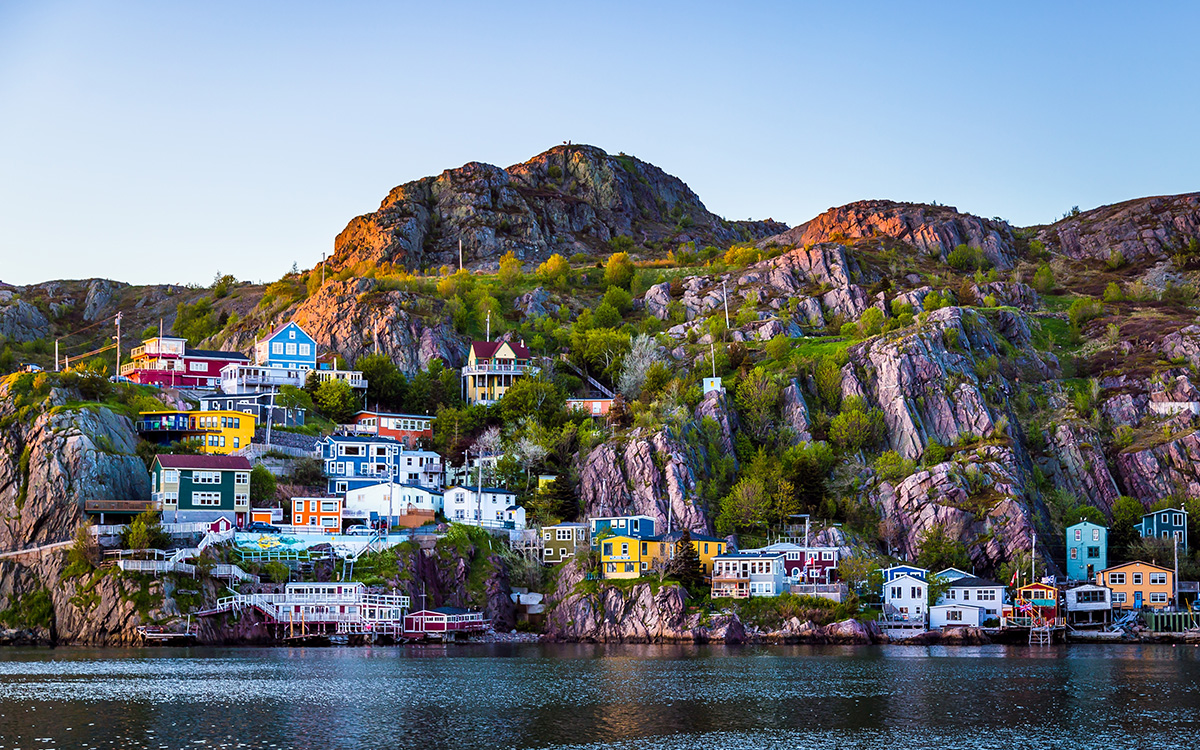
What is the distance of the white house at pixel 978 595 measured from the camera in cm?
10725

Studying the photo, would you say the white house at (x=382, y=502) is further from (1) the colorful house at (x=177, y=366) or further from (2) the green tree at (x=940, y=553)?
(2) the green tree at (x=940, y=553)

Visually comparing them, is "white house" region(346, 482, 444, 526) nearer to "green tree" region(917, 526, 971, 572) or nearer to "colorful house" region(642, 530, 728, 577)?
"colorful house" region(642, 530, 728, 577)

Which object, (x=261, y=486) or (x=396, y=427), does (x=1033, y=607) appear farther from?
(x=261, y=486)

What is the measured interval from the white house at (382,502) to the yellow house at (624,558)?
16.9 metres

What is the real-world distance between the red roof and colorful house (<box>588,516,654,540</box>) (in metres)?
39.6

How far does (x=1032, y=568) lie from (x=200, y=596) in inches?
2639

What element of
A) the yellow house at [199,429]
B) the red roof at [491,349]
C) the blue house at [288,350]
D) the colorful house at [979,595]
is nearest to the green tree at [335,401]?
the blue house at [288,350]

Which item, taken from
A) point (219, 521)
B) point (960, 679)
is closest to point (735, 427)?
point (219, 521)

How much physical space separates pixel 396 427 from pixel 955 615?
5911 centimetres

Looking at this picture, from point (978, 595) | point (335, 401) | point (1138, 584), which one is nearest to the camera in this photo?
point (978, 595)

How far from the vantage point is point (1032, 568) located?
11112 centimetres

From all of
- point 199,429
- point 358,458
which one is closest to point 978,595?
point 358,458

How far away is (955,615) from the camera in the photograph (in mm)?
107062

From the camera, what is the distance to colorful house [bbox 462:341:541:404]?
149 meters
